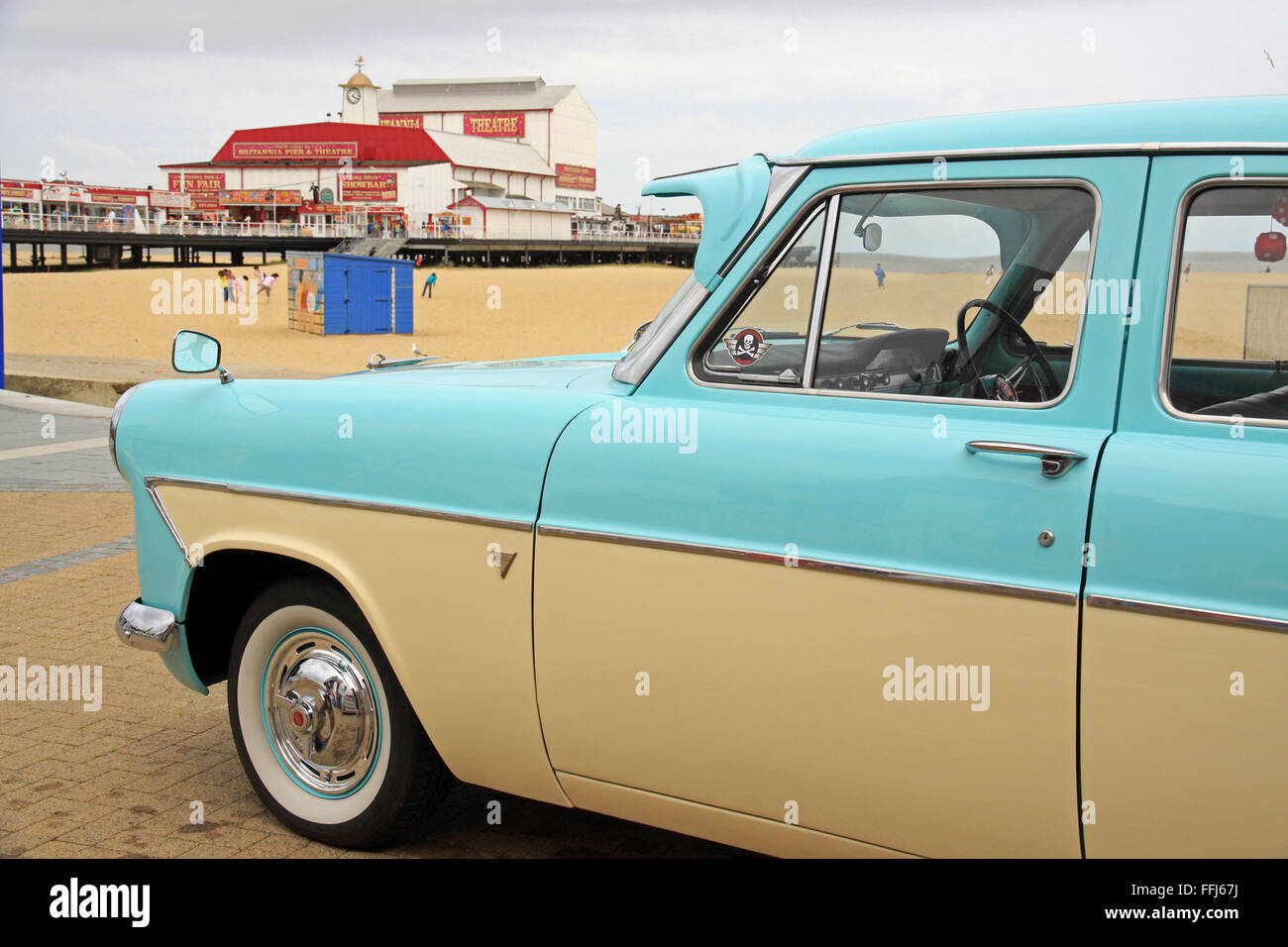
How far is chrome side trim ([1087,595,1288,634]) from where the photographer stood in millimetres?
2004

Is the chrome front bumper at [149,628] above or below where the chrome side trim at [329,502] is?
below

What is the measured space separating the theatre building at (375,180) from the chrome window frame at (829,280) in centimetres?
7500

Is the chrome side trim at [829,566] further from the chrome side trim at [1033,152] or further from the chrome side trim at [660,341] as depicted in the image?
the chrome side trim at [1033,152]

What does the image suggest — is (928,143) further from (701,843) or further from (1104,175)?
(701,843)

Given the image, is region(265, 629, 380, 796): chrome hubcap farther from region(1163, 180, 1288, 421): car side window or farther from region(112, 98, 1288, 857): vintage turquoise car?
region(1163, 180, 1288, 421): car side window

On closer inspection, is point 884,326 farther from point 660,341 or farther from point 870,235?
point 660,341

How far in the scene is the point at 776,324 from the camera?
8.96ft

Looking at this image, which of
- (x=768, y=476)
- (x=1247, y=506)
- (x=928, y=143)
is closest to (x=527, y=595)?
(x=768, y=476)

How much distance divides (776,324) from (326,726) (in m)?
1.74

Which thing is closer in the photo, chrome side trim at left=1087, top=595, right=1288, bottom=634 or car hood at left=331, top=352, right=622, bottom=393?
chrome side trim at left=1087, top=595, right=1288, bottom=634

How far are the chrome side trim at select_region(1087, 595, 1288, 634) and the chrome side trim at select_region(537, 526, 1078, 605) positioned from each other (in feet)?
0.18

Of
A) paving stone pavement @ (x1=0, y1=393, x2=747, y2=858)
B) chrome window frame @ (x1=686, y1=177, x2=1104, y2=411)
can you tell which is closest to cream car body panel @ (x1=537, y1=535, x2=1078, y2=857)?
chrome window frame @ (x1=686, y1=177, x2=1104, y2=411)

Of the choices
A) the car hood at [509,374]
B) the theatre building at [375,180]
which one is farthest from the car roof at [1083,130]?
the theatre building at [375,180]

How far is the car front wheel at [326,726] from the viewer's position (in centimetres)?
323
